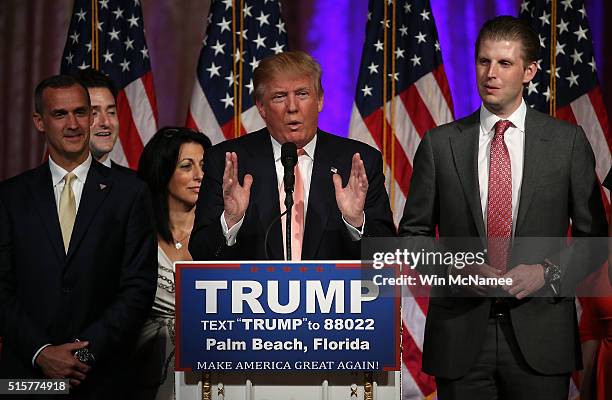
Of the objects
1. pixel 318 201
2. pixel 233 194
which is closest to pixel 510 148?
pixel 318 201

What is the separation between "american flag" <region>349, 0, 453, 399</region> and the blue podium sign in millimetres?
2601

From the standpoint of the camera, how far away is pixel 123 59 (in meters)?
4.91

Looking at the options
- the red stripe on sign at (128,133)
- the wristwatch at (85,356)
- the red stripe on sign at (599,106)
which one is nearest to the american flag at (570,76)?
the red stripe on sign at (599,106)

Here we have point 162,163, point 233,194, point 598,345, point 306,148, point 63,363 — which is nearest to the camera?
point 233,194

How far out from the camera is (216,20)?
4.94m

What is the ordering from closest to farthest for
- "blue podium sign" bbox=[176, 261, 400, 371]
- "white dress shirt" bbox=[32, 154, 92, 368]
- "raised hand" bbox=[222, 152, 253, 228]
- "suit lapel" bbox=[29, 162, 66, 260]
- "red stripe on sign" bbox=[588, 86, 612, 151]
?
"blue podium sign" bbox=[176, 261, 400, 371] < "raised hand" bbox=[222, 152, 253, 228] < "suit lapel" bbox=[29, 162, 66, 260] < "white dress shirt" bbox=[32, 154, 92, 368] < "red stripe on sign" bbox=[588, 86, 612, 151]

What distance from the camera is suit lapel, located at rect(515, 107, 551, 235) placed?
2520mm

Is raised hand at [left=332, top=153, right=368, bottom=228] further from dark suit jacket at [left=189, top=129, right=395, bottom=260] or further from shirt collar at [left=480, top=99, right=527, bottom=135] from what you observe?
shirt collar at [left=480, top=99, right=527, bottom=135]

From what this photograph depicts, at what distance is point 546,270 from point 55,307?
1.56 meters

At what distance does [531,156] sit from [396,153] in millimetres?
2359

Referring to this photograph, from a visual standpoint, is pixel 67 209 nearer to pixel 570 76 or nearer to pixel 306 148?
pixel 306 148

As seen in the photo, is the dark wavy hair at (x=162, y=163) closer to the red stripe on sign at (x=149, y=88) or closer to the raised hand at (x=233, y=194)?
the red stripe on sign at (x=149, y=88)

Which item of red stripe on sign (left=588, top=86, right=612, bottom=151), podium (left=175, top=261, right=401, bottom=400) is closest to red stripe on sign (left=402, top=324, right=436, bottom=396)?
red stripe on sign (left=588, top=86, right=612, bottom=151)

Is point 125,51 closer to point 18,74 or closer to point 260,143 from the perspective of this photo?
point 18,74
